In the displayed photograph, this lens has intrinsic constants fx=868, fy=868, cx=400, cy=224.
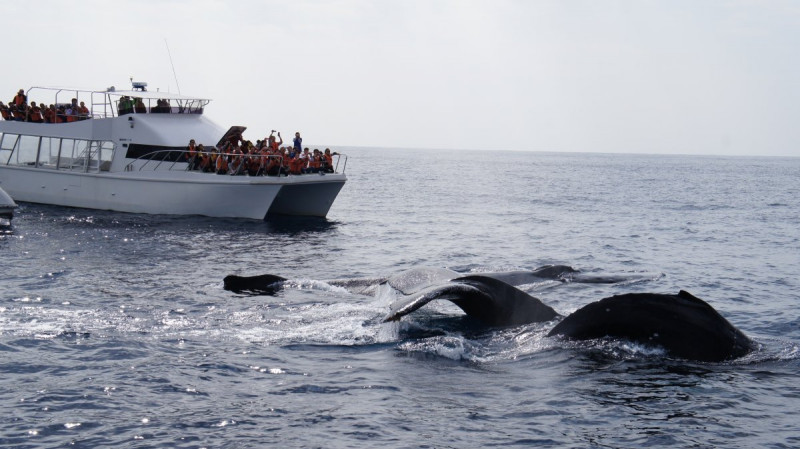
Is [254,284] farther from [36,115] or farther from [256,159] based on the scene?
[36,115]

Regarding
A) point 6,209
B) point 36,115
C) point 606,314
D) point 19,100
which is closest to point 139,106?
point 36,115

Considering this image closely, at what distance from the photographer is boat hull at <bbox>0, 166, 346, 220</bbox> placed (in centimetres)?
3503

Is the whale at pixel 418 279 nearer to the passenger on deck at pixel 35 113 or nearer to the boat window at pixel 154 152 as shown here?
the boat window at pixel 154 152

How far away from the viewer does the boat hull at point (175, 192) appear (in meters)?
35.0

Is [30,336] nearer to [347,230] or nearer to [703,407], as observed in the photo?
[703,407]

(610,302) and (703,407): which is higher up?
(610,302)

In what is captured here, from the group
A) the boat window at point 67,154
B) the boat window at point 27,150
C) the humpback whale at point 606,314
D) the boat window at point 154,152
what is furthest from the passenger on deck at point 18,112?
the humpback whale at point 606,314

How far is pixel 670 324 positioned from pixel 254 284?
1029cm

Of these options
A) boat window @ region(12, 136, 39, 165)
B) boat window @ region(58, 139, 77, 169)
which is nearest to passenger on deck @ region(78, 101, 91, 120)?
boat window @ region(58, 139, 77, 169)

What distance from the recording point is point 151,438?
388 inches

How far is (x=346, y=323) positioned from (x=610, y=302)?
5.04 meters

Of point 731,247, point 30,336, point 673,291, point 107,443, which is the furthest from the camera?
point 731,247

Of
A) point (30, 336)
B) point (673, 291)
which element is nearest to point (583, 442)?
point (30, 336)

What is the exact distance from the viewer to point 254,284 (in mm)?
19656
